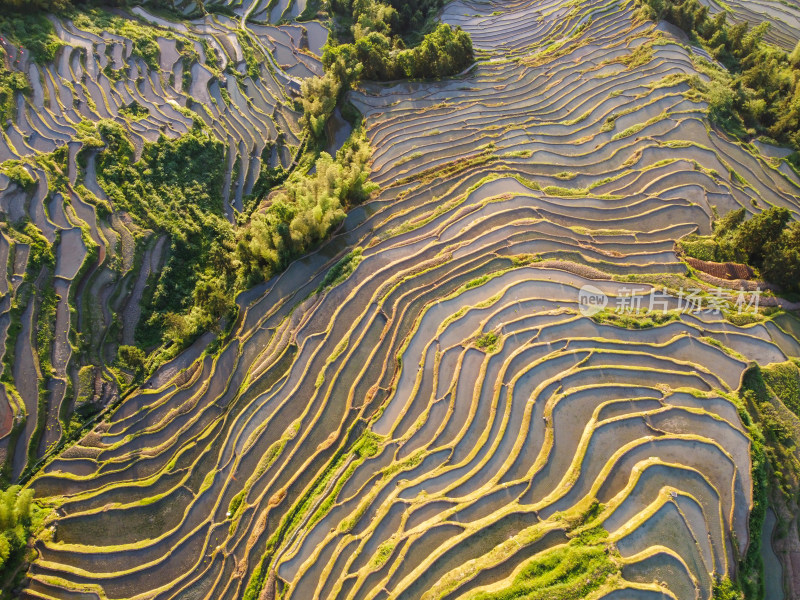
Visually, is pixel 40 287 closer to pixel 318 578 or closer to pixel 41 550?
pixel 41 550

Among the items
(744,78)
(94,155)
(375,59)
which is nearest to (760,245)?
(744,78)

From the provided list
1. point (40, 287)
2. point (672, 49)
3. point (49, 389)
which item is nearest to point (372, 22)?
point (672, 49)

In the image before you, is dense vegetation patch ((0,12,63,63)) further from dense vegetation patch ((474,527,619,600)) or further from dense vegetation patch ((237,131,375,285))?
dense vegetation patch ((474,527,619,600))

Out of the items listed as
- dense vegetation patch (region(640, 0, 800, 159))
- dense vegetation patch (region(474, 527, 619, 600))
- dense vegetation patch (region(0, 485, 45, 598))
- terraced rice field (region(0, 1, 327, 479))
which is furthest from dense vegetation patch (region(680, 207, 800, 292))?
dense vegetation patch (region(0, 485, 45, 598))

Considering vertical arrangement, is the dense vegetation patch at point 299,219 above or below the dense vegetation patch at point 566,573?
above

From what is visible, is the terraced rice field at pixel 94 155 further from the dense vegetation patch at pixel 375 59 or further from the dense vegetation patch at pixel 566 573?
the dense vegetation patch at pixel 566 573

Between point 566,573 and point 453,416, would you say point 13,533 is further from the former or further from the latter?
point 566,573

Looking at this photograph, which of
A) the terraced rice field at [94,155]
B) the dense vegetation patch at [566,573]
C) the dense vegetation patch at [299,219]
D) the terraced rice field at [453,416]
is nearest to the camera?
the dense vegetation patch at [566,573]

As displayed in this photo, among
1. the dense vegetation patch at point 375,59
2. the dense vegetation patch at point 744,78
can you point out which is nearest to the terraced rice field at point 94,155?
the dense vegetation patch at point 375,59
